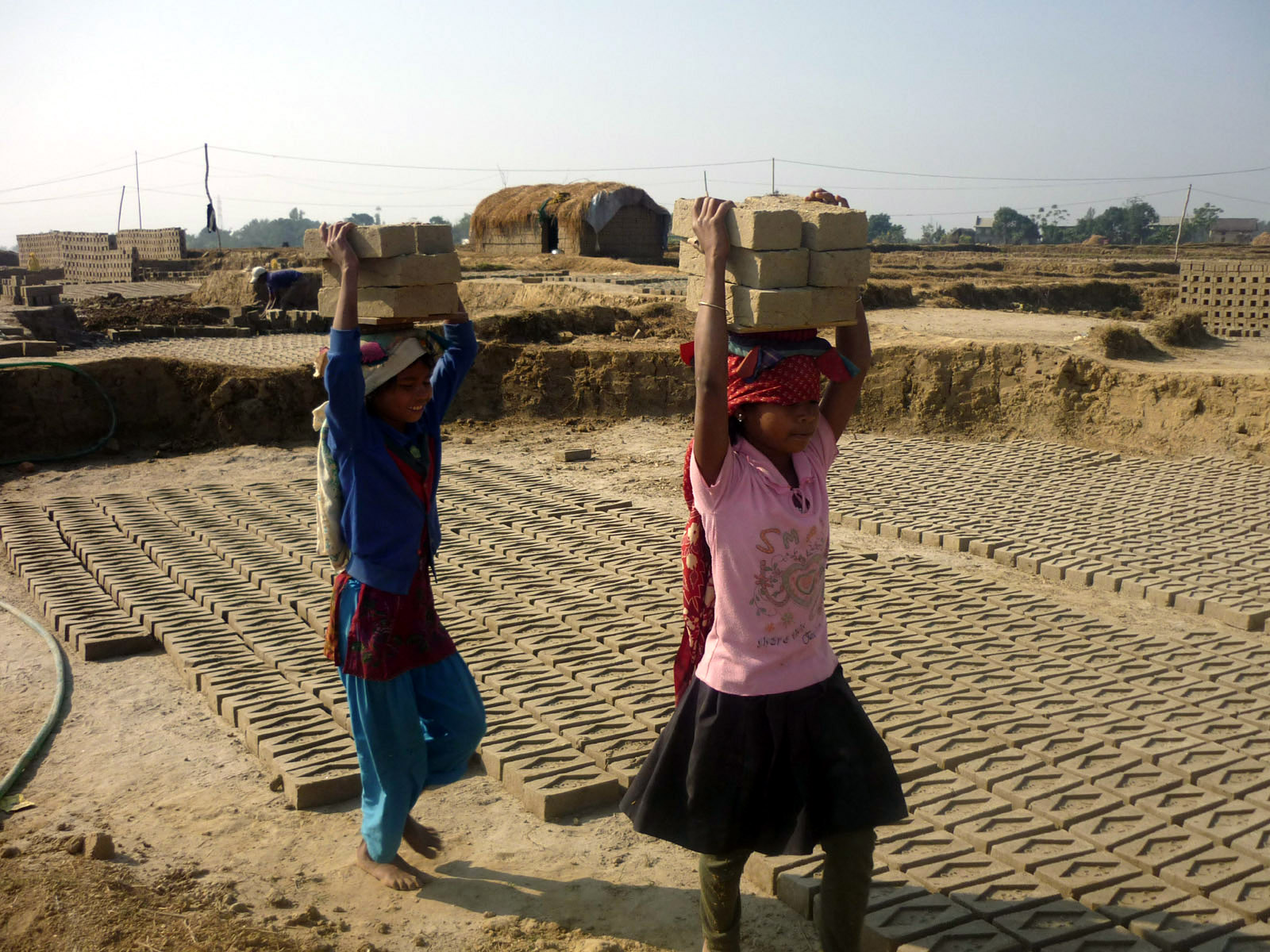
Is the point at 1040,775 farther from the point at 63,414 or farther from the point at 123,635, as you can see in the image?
the point at 63,414

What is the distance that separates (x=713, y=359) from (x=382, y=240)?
3.87ft

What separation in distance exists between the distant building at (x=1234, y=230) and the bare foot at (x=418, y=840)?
61028 millimetres

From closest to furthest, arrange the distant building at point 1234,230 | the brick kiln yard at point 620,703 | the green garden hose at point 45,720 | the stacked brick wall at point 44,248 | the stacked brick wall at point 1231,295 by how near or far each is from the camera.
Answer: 1. the brick kiln yard at point 620,703
2. the green garden hose at point 45,720
3. the stacked brick wall at point 1231,295
4. the stacked brick wall at point 44,248
5. the distant building at point 1234,230

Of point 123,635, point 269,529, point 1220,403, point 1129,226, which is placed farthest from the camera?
point 1129,226

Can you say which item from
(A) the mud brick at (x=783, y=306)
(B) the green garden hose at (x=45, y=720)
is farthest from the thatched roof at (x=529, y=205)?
(A) the mud brick at (x=783, y=306)

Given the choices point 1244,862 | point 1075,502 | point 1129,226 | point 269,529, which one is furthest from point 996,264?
point 1129,226

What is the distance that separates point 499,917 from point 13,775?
196 cm

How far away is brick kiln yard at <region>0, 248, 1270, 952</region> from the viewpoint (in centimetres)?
282

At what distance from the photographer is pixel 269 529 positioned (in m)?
6.83

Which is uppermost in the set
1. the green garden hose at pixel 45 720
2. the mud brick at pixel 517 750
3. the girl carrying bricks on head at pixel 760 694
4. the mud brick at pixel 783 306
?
the mud brick at pixel 783 306

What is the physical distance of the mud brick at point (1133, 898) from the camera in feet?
8.88

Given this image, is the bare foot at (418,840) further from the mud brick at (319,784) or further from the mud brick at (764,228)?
the mud brick at (764,228)

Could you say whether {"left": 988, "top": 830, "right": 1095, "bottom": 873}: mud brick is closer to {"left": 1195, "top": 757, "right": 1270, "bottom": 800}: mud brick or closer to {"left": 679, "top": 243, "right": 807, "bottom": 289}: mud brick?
{"left": 1195, "top": 757, "right": 1270, "bottom": 800}: mud brick

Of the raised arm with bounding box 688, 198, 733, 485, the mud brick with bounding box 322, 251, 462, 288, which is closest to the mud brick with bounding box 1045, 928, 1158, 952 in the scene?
the raised arm with bounding box 688, 198, 733, 485
